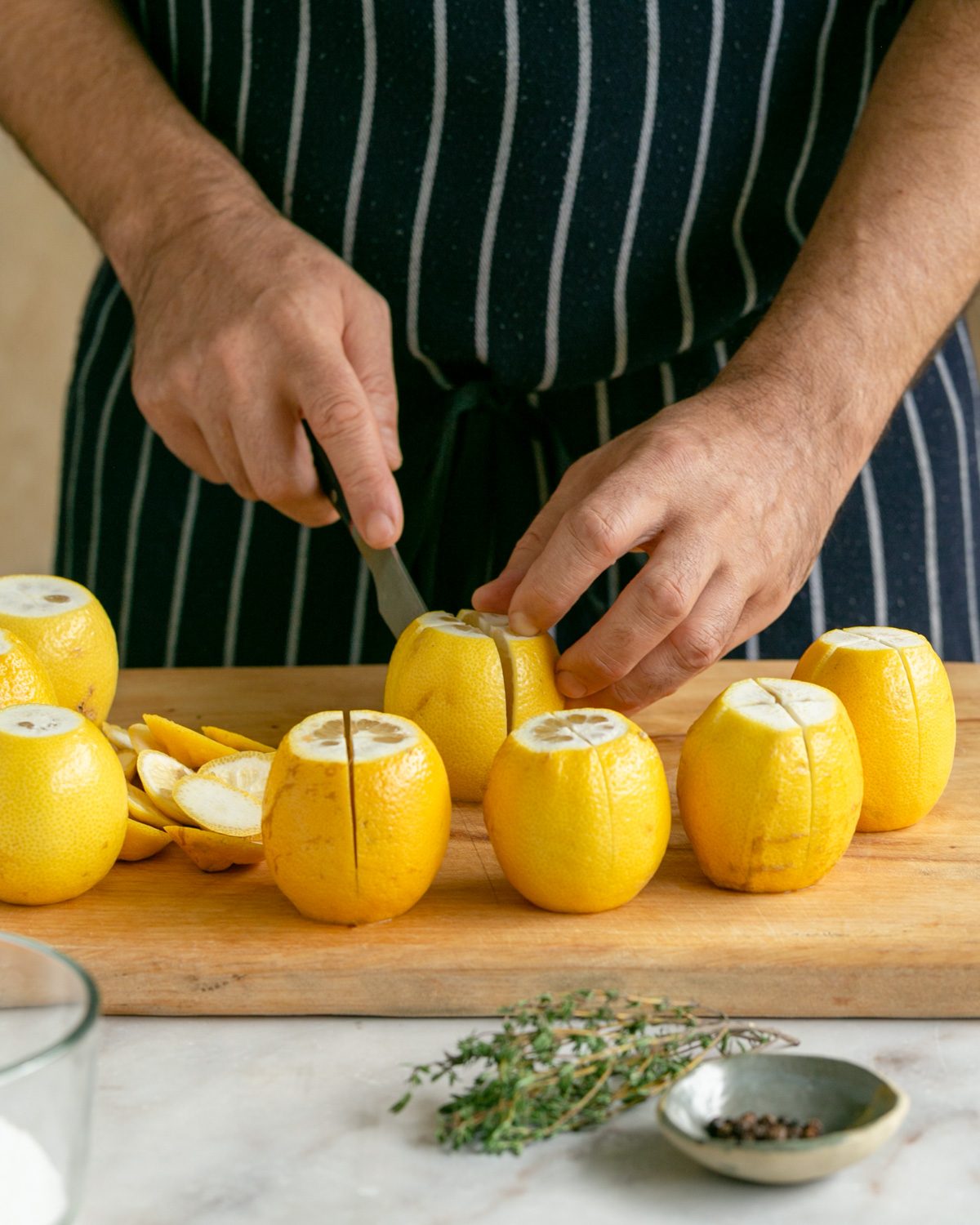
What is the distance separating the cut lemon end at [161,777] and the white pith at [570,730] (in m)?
0.28

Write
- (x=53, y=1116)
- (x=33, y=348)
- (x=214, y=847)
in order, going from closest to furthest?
(x=53, y=1116) < (x=214, y=847) < (x=33, y=348)

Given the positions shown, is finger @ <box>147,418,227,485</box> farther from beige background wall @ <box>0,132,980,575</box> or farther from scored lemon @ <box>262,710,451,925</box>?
beige background wall @ <box>0,132,980,575</box>

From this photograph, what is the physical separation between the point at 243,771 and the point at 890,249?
2.47ft

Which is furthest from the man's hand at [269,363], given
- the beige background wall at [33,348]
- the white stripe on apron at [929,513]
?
the beige background wall at [33,348]

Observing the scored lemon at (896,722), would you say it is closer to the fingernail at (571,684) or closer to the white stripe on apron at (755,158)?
the fingernail at (571,684)

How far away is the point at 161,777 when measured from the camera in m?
1.08

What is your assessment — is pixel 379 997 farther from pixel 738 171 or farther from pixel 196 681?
pixel 738 171

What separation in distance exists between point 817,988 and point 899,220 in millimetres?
753

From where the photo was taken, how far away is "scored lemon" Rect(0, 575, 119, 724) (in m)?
1.18

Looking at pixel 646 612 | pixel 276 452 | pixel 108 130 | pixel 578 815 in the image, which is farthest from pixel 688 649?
pixel 108 130

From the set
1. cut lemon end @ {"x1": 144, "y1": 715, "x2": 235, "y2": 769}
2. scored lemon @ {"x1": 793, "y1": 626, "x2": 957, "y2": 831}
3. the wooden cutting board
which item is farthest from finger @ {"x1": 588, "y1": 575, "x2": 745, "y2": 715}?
cut lemon end @ {"x1": 144, "y1": 715, "x2": 235, "y2": 769}

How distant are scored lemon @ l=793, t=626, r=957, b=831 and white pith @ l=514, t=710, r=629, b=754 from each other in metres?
0.21

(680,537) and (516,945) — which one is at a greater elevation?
(680,537)

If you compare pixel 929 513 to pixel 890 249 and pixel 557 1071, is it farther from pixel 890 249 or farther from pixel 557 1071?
pixel 557 1071
